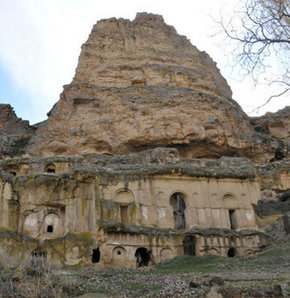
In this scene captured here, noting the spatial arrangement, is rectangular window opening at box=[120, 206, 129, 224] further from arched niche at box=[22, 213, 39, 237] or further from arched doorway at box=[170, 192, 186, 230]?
arched doorway at box=[170, 192, 186, 230]

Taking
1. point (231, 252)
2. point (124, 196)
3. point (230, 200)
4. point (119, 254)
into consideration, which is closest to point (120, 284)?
point (119, 254)

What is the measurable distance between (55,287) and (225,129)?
103 ft

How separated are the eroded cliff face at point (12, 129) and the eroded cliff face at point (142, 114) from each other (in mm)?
2934

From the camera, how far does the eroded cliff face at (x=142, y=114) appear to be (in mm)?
39781

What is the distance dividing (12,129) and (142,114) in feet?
60.7

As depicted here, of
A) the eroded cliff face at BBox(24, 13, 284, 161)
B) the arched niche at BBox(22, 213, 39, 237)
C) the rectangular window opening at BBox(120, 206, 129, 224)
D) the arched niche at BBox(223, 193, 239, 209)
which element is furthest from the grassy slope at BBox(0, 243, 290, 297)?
the eroded cliff face at BBox(24, 13, 284, 161)

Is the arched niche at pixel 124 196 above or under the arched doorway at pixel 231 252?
above

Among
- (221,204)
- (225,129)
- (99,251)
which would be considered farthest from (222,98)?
(99,251)

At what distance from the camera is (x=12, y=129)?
5038 centimetres

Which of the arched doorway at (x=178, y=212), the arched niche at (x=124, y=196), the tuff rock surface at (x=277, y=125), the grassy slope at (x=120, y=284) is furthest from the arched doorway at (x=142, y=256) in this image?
the tuff rock surface at (x=277, y=125)

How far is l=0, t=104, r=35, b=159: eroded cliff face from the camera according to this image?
139ft

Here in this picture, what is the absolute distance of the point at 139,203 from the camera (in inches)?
1011

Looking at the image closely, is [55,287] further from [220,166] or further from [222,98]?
[222,98]

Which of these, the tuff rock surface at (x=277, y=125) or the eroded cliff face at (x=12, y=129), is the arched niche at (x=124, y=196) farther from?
the tuff rock surface at (x=277, y=125)
